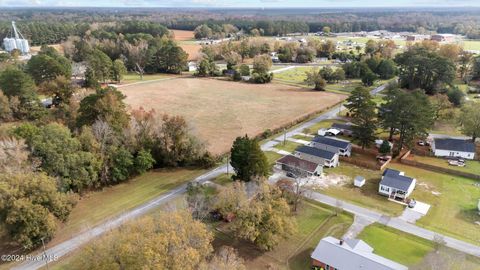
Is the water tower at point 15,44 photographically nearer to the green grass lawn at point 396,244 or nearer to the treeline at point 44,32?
the treeline at point 44,32

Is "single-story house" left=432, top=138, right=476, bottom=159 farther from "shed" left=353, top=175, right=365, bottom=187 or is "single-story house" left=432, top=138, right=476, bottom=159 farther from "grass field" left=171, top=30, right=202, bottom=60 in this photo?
"grass field" left=171, top=30, right=202, bottom=60

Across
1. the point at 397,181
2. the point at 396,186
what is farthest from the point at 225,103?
the point at 396,186

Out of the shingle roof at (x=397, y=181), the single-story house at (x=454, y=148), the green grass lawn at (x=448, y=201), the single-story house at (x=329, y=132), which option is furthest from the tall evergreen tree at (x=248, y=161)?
the single-story house at (x=454, y=148)

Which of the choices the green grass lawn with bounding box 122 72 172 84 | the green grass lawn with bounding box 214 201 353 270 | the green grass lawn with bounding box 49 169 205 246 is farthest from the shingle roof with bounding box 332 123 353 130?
the green grass lawn with bounding box 122 72 172 84

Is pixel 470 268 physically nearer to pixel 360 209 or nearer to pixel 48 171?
pixel 360 209

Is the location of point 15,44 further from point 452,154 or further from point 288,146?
point 452,154
